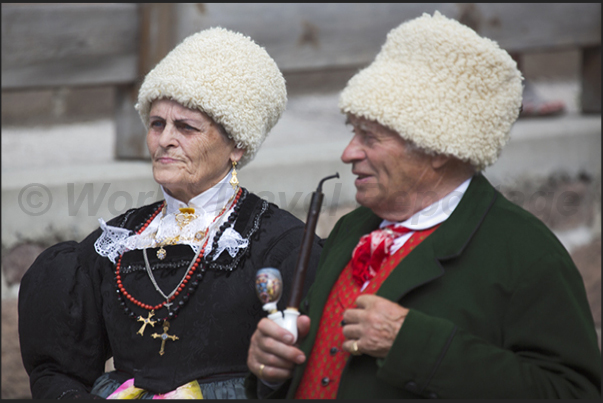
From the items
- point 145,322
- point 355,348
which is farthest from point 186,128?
point 355,348

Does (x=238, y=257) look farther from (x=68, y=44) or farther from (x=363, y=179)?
(x=68, y=44)

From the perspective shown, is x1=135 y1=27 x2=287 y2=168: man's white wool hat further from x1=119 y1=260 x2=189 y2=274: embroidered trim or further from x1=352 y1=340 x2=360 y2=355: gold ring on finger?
x1=352 y1=340 x2=360 y2=355: gold ring on finger

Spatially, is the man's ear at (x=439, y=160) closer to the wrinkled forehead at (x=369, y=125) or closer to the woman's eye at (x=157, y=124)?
the wrinkled forehead at (x=369, y=125)

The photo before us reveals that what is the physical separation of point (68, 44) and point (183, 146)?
2050 millimetres

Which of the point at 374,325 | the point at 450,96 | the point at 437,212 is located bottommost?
the point at 374,325

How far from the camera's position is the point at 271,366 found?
1.76 metres

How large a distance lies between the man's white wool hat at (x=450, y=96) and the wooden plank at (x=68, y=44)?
2670 millimetres

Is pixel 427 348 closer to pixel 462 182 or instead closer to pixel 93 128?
pixel 462 182

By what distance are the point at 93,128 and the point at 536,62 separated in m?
3.53

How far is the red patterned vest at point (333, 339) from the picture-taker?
1798 millimetres

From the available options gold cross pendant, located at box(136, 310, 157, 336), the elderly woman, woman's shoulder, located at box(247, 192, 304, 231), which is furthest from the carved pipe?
gold cross pendant, located at box(136, 310, 157, 336)

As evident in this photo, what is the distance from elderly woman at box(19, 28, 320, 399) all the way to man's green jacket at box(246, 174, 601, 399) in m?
0.65

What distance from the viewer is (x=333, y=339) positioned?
1.82 m

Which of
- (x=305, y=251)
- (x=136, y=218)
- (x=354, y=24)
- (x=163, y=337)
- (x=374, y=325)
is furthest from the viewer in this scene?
(x=354, y=24)
